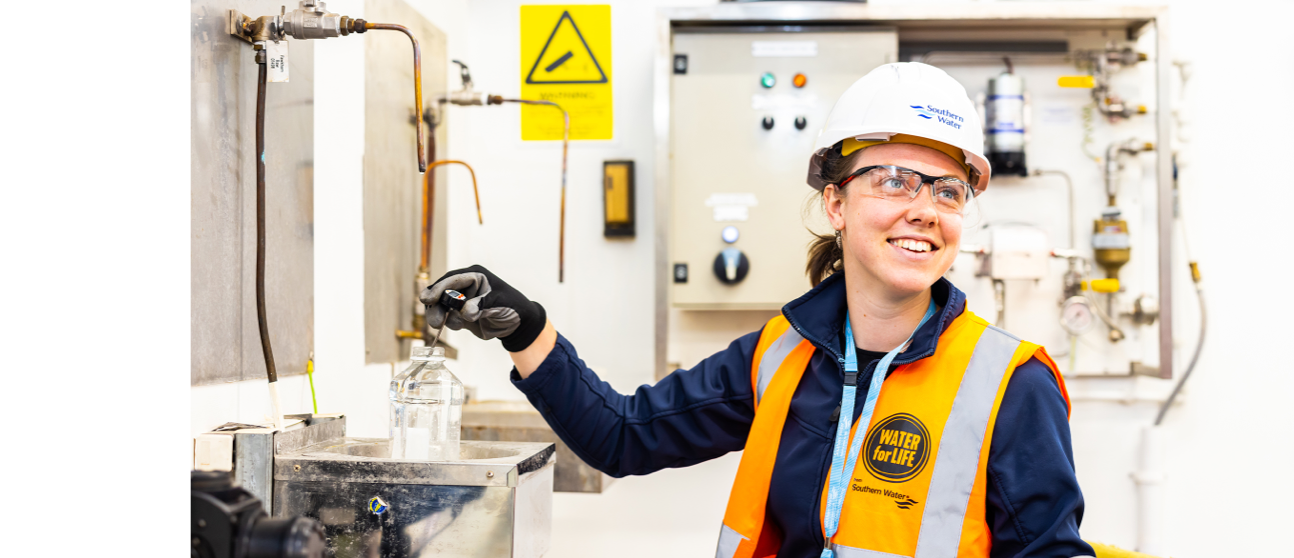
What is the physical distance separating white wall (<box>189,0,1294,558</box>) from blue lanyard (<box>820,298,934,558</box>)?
131cm

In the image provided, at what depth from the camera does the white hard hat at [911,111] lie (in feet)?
3.83

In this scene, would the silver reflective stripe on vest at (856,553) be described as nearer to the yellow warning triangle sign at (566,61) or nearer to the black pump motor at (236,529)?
the black pump motor at (236,529)

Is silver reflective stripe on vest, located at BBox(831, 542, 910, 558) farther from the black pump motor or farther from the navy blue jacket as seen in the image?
the black pump motor

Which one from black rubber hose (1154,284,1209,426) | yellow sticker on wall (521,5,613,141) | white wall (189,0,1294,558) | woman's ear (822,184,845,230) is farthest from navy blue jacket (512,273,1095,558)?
black rubber hose (1154,284,1209,426)

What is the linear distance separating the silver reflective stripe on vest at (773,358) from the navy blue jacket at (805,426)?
39 millimetres

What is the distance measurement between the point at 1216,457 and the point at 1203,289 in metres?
0.50

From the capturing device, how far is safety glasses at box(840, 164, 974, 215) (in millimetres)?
1166

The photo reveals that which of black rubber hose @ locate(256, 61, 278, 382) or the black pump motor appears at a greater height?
black rubber hose @ locate(256, 61, 278, 382)

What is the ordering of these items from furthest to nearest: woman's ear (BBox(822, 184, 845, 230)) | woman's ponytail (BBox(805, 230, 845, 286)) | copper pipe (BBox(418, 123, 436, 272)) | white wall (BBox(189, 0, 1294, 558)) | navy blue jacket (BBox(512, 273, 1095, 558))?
1. white wall (BBox(189, 0, 1294, 558))
2. copper pipe (BBox(418, 123, 436, 272))
3. woman's ponytail (BBox(805, 230, 845, 286))
4. woman's ear (BBox(822, 184, 845, 230))
5. navy blue jacket (BBox(512, 273, 1095, 558))

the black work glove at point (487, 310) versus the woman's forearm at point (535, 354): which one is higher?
the black work glove at point (487, 310)

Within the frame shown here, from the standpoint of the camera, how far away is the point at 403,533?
106cm

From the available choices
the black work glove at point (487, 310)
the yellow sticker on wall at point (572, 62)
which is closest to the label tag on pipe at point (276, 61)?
the black work glove at point (487, 310)

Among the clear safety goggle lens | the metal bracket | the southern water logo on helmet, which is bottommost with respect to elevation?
the clear safety goggle lens
